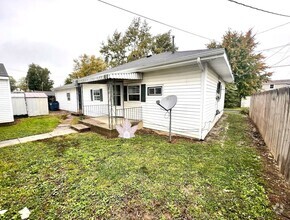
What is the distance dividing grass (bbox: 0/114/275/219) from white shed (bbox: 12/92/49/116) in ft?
30.5

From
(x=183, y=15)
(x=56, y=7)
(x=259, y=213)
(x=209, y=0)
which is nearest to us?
(x=259, y=213)

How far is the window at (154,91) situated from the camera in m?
6.56

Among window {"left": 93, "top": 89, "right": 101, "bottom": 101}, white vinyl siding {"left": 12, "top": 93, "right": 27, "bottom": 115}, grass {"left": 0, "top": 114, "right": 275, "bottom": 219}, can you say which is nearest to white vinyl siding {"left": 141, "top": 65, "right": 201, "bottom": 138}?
grass {"left": 0, "top": 114, "right": 275, "bottom": 219}

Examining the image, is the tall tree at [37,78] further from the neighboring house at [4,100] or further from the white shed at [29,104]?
the neighboring house at [4,100]

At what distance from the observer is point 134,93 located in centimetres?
790

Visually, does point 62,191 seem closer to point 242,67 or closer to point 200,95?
point 200,95

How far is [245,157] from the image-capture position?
162 inches

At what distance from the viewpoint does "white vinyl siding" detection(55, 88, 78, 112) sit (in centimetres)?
1418

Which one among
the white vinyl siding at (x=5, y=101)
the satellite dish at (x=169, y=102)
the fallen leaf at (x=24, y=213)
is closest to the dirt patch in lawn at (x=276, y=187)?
the satellite dish at (x=169, y=102)

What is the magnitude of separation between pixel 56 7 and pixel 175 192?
7.67 metres

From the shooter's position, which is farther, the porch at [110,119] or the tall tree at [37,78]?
the tall tree at [37,78]

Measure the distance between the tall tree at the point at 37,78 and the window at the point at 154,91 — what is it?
3634 cm

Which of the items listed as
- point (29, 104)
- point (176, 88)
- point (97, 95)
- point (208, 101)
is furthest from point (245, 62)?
point (29, 104)

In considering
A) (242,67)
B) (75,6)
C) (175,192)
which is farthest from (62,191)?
(242,67)
